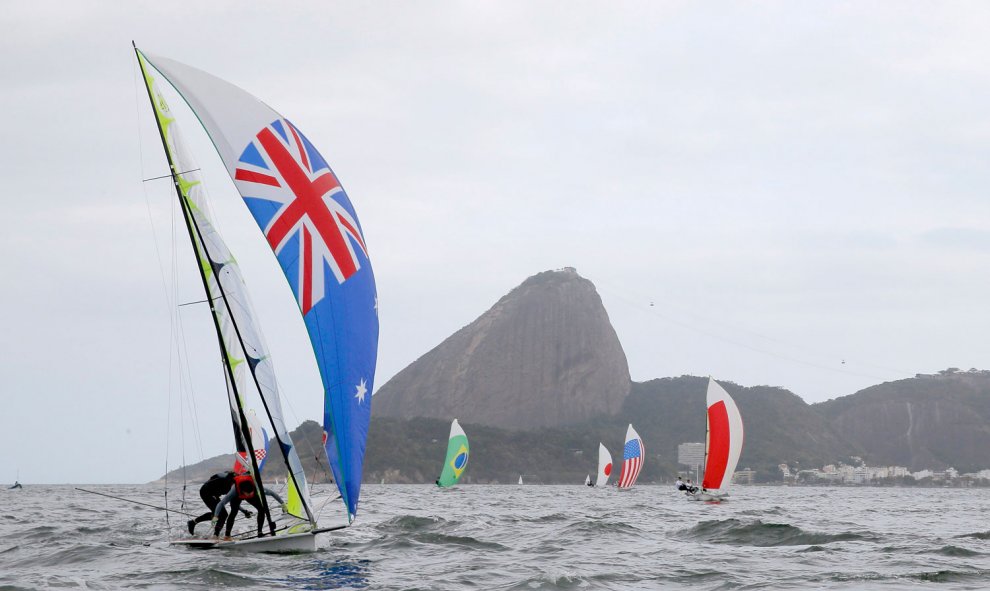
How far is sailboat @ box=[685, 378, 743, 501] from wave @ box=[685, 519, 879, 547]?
23631mm

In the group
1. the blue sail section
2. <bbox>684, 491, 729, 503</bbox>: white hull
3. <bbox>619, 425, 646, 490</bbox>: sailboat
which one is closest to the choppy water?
the blue sail section

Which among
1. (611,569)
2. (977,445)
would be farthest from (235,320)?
(977,445)

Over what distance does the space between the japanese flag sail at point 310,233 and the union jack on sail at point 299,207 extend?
0.6 inches

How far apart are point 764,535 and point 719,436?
26.5m

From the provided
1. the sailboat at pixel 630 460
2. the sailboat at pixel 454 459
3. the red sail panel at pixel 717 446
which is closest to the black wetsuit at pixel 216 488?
the red sail panel at pixel 717 446

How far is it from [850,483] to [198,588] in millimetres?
162148

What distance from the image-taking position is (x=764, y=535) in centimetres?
2145

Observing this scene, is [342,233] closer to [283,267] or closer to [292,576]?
[283,267]

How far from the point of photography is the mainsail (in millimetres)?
47156

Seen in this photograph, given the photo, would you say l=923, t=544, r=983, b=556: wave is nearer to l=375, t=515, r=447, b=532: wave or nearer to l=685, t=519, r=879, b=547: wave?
l=685, t=519, r=879, b=547: wave

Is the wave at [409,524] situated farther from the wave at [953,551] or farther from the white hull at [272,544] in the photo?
the wave at [953,551]

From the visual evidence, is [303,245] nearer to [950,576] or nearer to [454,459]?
[950,576]

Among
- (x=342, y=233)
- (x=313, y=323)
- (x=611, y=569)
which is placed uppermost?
(x=342, y=233)

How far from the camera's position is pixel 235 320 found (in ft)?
53.3
